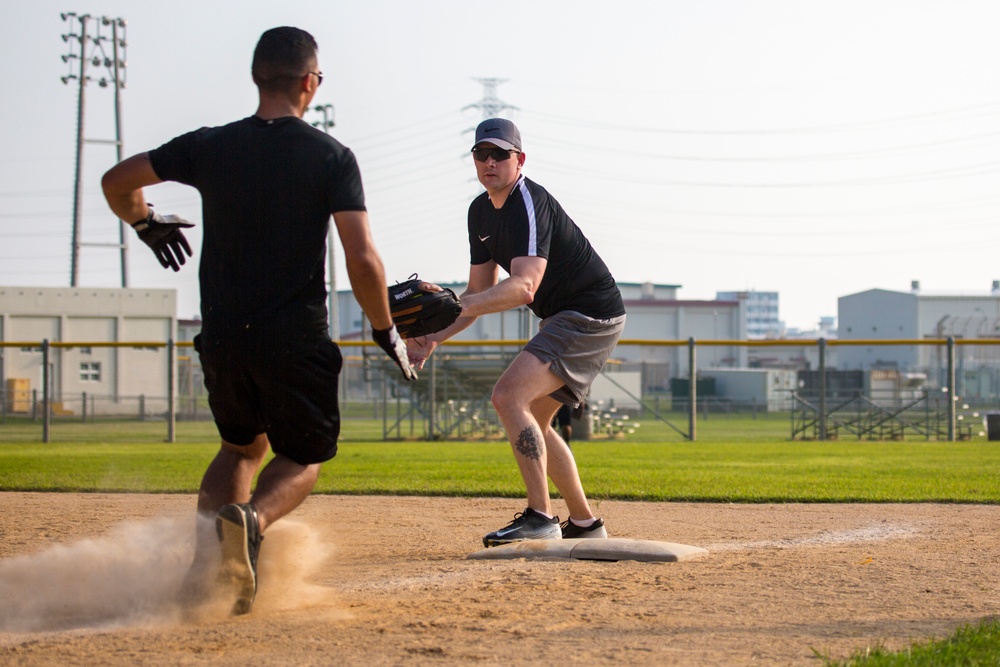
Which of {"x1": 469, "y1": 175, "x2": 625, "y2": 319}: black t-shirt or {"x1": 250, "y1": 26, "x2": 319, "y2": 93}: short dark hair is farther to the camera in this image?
{"x1": 469, "y1": 175, "x2": 625, "y2": 319}: black t-shirt

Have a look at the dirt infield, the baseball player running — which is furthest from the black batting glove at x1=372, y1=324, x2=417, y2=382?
the dirt infield

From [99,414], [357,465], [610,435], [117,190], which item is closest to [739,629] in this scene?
[117,190]

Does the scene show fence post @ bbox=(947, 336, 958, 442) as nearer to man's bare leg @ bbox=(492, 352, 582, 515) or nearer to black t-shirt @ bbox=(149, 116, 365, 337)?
man's bare leg @ bbox=(492, 352, 582, 515)

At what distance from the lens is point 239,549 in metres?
3.65

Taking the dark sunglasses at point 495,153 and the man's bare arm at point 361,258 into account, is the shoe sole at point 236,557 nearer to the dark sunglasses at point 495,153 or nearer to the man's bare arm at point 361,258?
the man's bare arm at point 361,258

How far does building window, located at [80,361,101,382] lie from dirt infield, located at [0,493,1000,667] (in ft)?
100

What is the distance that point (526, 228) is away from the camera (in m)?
5.24

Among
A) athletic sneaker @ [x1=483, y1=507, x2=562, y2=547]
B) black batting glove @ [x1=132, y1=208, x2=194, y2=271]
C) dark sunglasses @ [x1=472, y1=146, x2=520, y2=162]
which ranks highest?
dark sunglasses @ [x1=472, y1=146, x2=520, y2=162]

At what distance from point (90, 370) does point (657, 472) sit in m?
28.3

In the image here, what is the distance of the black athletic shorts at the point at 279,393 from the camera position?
377cm

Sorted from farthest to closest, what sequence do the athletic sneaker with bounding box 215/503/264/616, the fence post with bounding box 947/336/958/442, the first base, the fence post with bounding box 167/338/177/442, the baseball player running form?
the fence post with bounding box 947/336/958/442 < the fence post with bounding box 167/338/177/442 < the first base < the baseball player running < the athletic sneaker with bounding box 215/503/264/616

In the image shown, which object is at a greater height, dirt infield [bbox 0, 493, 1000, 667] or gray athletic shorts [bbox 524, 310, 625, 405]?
gray athletic shorts [bbox 524, 310, 625, 405]

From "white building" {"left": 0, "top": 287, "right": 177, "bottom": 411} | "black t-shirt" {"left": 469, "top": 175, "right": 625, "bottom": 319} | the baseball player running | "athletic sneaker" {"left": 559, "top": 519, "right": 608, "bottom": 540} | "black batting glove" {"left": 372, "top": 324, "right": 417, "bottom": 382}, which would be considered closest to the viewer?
the baseball player running

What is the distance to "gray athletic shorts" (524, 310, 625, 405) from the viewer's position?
5.40 m
